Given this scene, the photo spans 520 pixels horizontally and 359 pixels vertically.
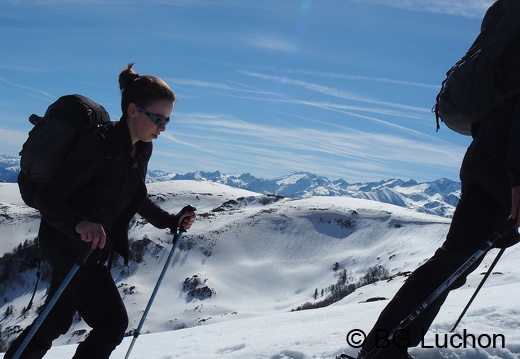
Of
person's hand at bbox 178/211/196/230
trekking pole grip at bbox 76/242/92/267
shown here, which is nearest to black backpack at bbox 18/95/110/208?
trekking pole grip at bbox 76/242/92/267

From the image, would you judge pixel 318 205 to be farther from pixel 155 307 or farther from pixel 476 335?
pixel 476 335

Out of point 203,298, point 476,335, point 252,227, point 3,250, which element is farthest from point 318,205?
point 476,335

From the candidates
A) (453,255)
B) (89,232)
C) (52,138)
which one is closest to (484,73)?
(453,255)

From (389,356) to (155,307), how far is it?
405 feet

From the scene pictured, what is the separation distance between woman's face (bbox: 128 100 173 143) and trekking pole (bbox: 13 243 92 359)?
1.24m

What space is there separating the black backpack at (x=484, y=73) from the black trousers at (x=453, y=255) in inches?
15.2

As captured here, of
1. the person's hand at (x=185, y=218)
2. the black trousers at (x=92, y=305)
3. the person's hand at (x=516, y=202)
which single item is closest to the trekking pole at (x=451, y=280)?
the person's hand at (x=516, y=202)

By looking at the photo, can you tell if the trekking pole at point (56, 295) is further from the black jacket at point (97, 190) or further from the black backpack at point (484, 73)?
the black backpack at point (484, 73)

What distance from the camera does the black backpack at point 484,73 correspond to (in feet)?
11.5

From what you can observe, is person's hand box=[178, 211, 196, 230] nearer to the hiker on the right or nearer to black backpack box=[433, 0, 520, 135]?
the hiker on the right

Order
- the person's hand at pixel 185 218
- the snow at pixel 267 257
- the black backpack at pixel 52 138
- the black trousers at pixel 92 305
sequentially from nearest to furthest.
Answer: the black backpack at pixel 52 138
the black trousers at pixel 92 305
the person's hand at pixel 185 218
the snow at pixel 267 257

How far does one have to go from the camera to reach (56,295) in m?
4.22

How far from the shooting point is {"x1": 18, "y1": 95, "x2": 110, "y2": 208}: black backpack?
396cm

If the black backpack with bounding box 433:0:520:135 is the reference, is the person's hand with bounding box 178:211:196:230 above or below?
below
